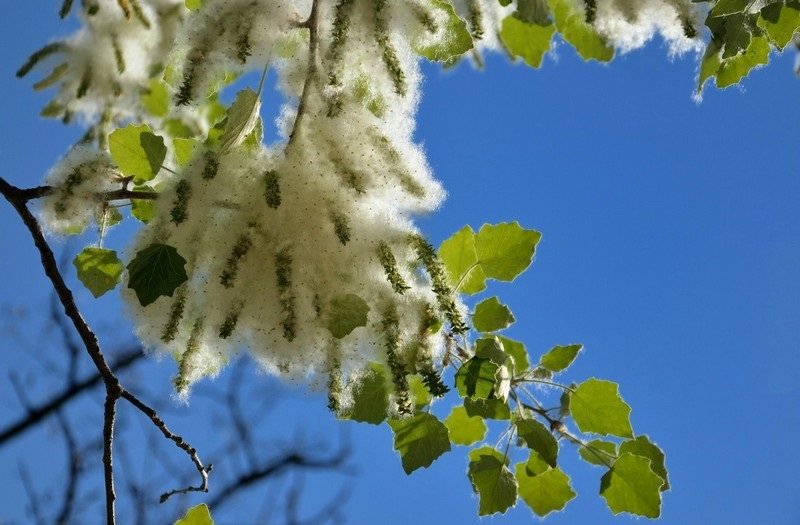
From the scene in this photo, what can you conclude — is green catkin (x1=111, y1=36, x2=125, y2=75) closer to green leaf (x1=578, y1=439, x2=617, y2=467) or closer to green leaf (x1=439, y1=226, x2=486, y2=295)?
green leaf (x1=439, y1=226, x2=486, y2=295)

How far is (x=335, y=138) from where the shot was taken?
1497 mm

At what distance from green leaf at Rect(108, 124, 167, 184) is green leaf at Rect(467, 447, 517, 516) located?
965mm

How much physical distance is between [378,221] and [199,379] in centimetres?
52

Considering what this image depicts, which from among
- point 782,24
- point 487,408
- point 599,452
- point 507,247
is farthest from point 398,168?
point 782,24

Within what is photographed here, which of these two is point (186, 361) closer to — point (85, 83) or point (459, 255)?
point (459, 255)

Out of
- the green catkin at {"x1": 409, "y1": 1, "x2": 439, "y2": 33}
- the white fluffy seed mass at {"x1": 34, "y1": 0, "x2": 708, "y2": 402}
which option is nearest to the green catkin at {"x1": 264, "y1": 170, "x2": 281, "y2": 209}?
the white fluffy seed mass at {"x1": 34, "y1": 0, "x2": 708, "y2": 402}

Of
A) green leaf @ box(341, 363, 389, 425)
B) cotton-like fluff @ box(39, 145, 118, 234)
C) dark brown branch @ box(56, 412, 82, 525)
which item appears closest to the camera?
green leaf @ box(341, 363, 389, 425)

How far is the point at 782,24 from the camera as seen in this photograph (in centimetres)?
172

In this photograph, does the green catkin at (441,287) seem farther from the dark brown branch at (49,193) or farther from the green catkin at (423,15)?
the dark brown branch at (49,193)

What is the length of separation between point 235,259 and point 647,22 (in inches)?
43.6

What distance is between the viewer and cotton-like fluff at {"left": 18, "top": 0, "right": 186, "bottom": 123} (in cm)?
209

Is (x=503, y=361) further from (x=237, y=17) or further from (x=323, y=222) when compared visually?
(x=237, y=17)

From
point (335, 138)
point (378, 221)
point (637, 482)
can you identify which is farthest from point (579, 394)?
point (335, 138)

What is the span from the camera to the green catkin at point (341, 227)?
52.8 inches
